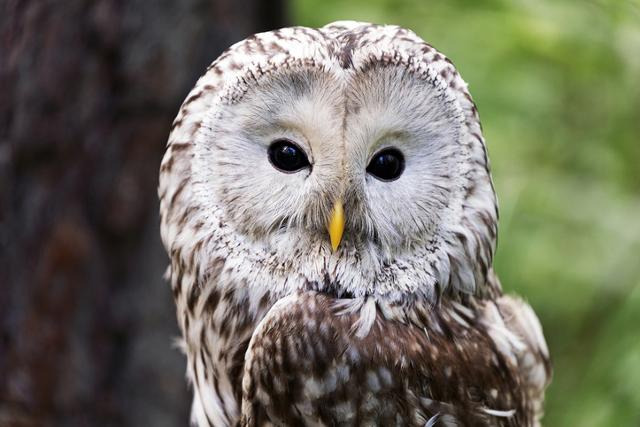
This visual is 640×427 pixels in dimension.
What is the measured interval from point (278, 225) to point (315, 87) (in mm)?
328

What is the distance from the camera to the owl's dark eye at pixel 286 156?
1.96 meters

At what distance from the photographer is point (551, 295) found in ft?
11.7

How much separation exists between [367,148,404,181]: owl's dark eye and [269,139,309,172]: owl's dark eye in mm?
152

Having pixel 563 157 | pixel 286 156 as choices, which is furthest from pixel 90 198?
pixel 563 157

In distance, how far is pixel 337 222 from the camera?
191 cm

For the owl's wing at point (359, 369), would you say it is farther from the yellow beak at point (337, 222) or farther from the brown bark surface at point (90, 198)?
the brown bark surface at point (90, 198)

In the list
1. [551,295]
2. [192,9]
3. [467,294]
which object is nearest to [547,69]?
[551,295]

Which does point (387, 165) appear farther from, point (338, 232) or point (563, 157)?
point (563, 157)

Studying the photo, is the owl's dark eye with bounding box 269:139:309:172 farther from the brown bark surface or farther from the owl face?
the brown bark surface

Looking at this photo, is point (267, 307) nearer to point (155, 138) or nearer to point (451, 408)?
point (451, 408)

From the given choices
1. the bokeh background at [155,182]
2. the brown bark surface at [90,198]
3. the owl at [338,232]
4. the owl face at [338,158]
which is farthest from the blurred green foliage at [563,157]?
the owl face at [338,158]

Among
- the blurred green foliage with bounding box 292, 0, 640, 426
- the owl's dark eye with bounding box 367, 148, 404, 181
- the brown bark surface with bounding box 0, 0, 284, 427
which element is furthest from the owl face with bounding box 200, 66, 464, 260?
the blurred green foliage with bounding box 292, 0, 640, 426

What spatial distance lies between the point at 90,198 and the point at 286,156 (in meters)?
1.51

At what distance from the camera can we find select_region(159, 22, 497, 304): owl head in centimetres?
192
